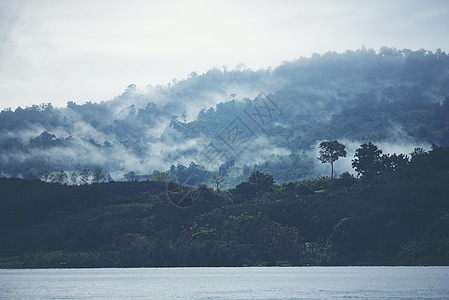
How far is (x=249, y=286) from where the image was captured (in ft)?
268

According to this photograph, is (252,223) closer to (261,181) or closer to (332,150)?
(261,181)

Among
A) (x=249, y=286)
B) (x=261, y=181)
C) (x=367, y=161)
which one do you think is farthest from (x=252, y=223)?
(x=249, y=286)

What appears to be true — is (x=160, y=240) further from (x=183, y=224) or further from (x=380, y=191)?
(x=380, y=191)

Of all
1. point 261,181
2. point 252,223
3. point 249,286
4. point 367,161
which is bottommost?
point 249,286

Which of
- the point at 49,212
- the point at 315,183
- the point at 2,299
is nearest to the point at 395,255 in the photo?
the point at 315,183

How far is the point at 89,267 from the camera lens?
136m

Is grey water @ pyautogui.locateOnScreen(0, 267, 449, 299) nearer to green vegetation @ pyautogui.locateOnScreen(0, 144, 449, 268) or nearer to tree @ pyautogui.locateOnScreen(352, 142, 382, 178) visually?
green vegetation @ pyautogui.locateOnScreen(0, 144, 449, 268)

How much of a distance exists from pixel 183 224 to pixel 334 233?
4002 centimetres

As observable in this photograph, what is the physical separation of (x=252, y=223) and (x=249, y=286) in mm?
46786

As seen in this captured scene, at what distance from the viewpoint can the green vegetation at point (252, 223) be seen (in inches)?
4555

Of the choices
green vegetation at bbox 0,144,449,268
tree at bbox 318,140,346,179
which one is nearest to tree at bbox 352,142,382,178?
green vegetation at bbox 0,144,449,268

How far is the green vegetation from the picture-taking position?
11569 centimetres

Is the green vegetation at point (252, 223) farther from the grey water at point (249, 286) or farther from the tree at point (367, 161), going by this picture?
the grey water at point (249, 286)

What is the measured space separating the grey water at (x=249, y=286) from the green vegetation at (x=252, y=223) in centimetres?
1539
